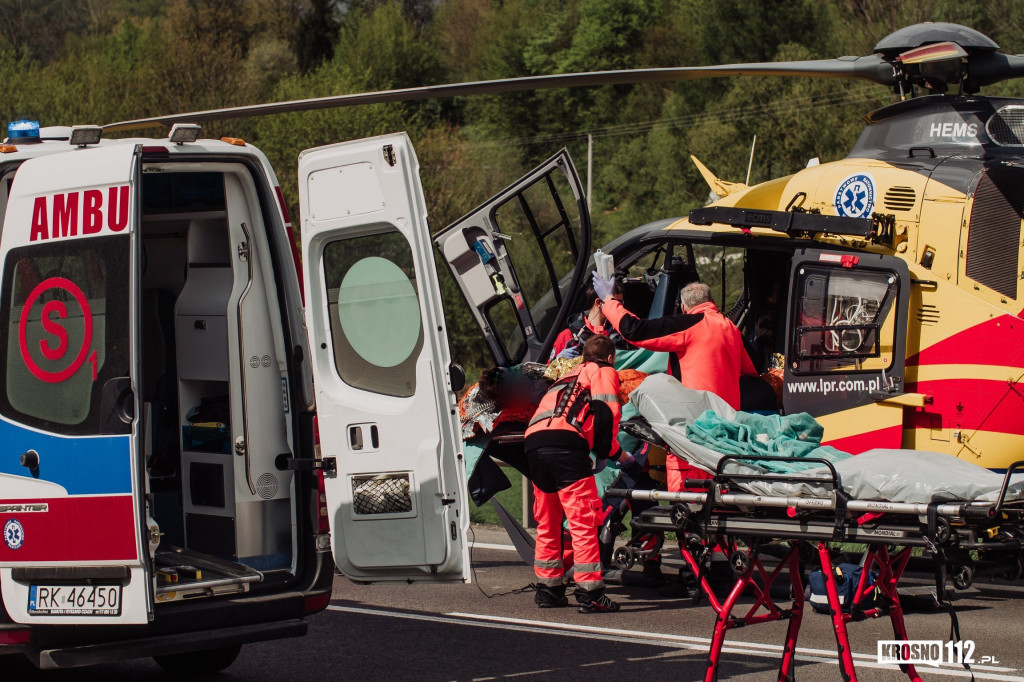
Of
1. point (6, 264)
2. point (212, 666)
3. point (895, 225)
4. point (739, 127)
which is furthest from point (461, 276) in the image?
point (739, 127)

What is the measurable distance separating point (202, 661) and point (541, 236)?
13.7 feet

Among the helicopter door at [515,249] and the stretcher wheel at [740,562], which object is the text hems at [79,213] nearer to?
the stretcher wheel at [740,562]

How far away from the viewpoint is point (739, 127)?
37.3 metres

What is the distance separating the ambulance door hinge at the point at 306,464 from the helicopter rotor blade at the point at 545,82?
7.05 ft

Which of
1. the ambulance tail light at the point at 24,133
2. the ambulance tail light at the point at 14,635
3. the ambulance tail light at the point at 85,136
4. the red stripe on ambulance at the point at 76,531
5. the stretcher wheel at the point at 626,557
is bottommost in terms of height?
the stretcher wheel at the point at 626,557

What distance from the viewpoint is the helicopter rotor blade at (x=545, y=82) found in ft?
24.1

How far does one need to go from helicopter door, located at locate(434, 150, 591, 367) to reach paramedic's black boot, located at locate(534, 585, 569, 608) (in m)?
1.88

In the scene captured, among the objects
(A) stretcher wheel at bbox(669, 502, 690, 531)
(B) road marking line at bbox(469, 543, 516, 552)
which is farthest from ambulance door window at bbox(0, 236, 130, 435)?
(B) road marking line at bbox(469, 543, 516, 552)

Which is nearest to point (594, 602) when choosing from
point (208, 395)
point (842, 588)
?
point (842, 588)

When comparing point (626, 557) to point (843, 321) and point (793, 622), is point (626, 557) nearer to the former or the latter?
point (793, 622)

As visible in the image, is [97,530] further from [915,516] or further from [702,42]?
[702,42]

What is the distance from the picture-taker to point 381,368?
5.90m

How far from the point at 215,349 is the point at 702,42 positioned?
157 feet

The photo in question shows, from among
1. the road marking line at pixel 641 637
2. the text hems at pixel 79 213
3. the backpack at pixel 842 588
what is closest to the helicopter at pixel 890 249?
the backpack at pixel 842 588
